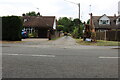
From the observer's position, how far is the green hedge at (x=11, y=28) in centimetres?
2152

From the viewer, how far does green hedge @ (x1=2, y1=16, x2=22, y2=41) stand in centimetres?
2152

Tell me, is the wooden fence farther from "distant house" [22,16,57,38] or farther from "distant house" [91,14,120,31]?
"distant house" [91,14,120,31]

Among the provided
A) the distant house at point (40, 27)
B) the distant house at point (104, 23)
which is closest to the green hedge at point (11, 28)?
the distant house at point (40, 27)

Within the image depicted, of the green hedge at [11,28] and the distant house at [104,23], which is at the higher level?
the distant house at [104,23]

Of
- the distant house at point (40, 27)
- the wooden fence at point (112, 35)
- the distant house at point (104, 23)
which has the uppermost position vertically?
the distant house at point (104, 23)

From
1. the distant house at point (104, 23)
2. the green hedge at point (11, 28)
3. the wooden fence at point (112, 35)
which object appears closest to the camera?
the green hedge at point (11, 28)

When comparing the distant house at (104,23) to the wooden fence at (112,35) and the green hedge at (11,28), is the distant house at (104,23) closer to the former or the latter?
the wooden fence at (112,35)

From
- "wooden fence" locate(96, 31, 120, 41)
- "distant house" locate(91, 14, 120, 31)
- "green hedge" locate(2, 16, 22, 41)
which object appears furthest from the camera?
"distant house" locate(91, 14, 120, 31)

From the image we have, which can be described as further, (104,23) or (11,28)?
(104,23)

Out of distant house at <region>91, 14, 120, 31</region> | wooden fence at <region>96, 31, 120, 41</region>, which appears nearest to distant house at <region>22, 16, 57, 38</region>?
distant house at <region>91, 14, 120, 31</region>

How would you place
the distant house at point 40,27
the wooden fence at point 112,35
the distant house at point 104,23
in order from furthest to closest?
the distant house at point 104,23 < the distant house at point 40,27 < the wooden fence at point 112,35

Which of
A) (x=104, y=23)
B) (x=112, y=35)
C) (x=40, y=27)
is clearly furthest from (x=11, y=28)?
(x=104, y=23)

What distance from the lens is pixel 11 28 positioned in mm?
21531

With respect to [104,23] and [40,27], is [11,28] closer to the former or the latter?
[40,27]
